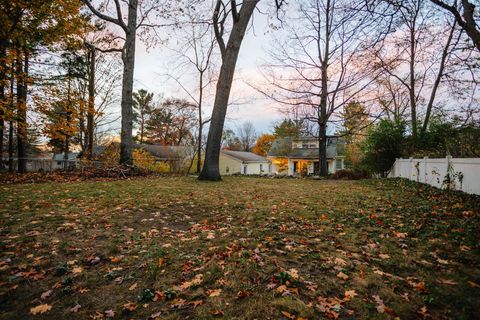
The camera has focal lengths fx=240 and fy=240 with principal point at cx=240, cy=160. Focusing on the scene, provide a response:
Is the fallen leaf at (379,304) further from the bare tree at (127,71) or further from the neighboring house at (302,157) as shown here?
the neighboring house at (302,157)

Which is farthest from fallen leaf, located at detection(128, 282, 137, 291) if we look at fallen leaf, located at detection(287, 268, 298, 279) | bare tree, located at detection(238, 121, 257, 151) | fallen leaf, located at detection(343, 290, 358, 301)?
bare tree, located at detection(238, 121, 257, 151)

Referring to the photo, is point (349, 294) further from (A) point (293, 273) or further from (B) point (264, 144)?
(B) point (264, 144)

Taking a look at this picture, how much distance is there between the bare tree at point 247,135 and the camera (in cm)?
6369

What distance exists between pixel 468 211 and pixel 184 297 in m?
5.40

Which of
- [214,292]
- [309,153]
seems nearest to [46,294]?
[214,292]

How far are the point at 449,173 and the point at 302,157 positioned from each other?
24.7 metres

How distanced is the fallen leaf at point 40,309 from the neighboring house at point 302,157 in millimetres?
29954

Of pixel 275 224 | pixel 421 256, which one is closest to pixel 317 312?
pixel 421 256

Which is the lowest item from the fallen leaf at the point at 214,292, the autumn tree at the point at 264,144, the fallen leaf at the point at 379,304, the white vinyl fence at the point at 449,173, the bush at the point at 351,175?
the fallen leaf at the point at 379,304

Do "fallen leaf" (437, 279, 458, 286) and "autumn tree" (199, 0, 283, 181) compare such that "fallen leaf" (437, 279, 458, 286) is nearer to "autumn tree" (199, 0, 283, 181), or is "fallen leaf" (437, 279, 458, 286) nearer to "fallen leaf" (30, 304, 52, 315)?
"fallen leaf" (30, 304, 52, 315)

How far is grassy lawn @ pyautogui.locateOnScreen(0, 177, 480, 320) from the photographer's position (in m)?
2.10

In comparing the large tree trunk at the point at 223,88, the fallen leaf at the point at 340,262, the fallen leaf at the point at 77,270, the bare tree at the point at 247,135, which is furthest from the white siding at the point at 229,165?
the fallen leaf at the point at 77,270

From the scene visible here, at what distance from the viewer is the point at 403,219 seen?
447cm

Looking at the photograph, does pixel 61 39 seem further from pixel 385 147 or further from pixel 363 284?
pixel 385 147
